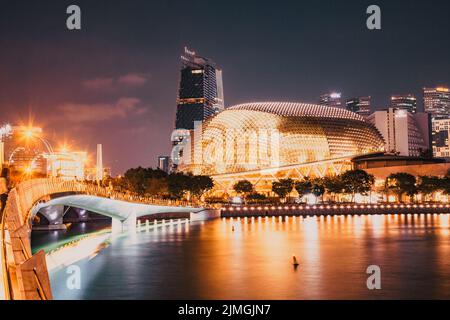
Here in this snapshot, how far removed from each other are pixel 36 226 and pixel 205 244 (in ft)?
120

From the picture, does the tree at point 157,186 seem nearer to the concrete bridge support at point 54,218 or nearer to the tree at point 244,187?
the tree at point 244,187

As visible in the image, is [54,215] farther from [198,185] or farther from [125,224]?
[198,185]

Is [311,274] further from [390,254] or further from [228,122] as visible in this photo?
[228,122]

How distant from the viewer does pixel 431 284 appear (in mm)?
31531

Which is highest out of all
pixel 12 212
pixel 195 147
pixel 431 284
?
pixel 195 147

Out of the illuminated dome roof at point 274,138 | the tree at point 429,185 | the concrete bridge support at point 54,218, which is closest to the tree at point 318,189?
the tree at point 429,185

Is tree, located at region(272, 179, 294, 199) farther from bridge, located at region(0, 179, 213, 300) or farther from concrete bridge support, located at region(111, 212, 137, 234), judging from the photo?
bridge, located at region(0, 179, 213, 300)

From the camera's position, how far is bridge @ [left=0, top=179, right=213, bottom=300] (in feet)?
46.4

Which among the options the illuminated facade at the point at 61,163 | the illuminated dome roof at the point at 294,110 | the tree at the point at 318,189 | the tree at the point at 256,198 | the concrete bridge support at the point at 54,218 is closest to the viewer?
the illuminated facade at the point at 61,163

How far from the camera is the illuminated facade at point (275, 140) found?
15112 centimetres

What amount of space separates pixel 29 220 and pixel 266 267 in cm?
1455

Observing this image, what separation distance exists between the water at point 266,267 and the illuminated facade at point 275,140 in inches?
3482
